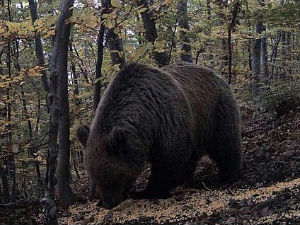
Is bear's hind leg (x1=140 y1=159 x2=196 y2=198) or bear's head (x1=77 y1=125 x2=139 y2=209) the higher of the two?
bear's head (x1=77 y1=125 x2=139 y2=209)

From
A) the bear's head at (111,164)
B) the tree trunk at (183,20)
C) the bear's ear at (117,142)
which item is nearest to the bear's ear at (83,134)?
the bear's head at (111,164)

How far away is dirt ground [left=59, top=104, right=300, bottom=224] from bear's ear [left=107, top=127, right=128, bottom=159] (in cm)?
84

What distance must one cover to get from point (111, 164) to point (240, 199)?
1.77m

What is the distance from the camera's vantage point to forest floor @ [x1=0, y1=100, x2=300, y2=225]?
4.21 meters

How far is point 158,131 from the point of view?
634 cm

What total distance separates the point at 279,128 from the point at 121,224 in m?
5.60

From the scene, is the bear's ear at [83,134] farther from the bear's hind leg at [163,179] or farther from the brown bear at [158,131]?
the bear's hind leg at [163,179]

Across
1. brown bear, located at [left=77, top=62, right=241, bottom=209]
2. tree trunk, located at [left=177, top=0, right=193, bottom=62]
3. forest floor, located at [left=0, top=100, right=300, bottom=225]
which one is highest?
tree trunk, located at [left=177, top=0, right=193, bottom=62]

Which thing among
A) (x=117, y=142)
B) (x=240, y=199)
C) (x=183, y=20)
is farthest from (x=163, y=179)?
(x=183, y=20)

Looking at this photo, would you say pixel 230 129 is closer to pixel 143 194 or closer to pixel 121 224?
pixel 143 194

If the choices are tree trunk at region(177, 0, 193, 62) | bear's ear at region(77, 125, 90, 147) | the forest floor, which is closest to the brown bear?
bear's ear at region(77, 125, 90, 147)

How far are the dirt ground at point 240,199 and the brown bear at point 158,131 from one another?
0.30m

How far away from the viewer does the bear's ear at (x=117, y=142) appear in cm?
565

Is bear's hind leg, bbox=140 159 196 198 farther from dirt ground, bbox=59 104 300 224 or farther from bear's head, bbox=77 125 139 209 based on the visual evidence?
bear's head, bbox=77 125 139 209
